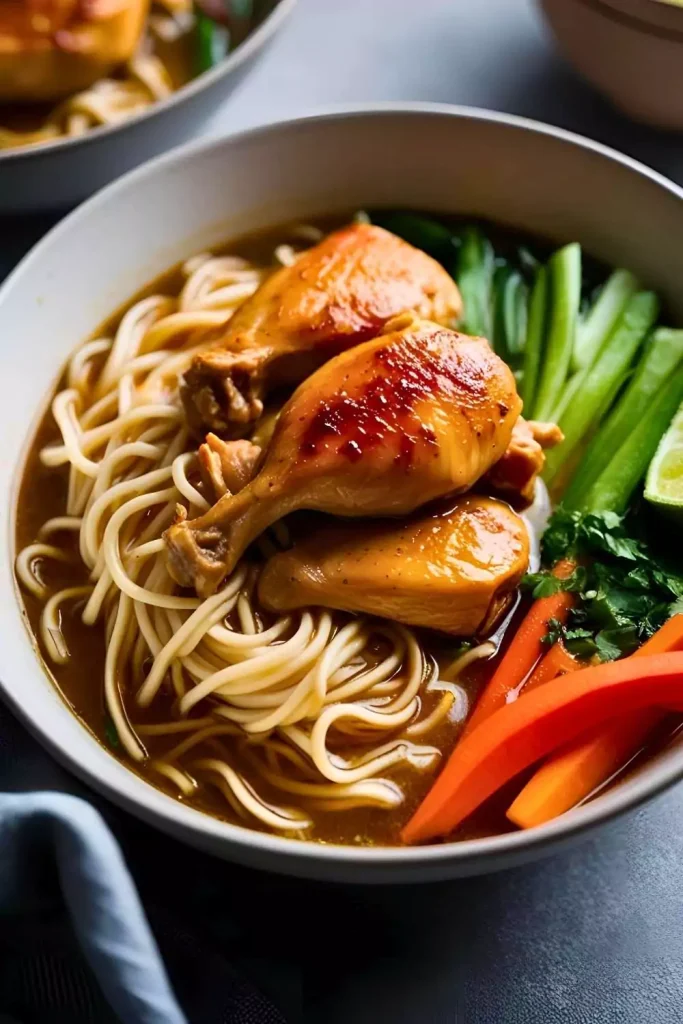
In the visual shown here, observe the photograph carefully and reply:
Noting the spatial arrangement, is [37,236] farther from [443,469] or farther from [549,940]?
[549,940]

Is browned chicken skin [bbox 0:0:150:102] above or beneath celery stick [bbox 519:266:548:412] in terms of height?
above

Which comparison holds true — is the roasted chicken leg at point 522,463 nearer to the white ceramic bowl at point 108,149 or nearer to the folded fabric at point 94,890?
the folded fabric at point 94,890

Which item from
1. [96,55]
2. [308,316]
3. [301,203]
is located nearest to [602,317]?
[308,316]

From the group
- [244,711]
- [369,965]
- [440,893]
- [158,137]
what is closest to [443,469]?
[244,711]

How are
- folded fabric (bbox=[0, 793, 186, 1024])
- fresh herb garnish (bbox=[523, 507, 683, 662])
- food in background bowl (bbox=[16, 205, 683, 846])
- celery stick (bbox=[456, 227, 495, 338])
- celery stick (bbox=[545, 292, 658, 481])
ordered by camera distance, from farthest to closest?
1. celery stick (bbox=[456, 227, 495, 338])
2. celery stick (bbox=[545, 292, 658, 481])
3. fresh herb garnish (bbox=[523, 507, 683, 662])
4. food in background bowl (bbox=[16, 205, 683, 846])
5. folded fabric (bbox=[0, 793, 186, 1024])

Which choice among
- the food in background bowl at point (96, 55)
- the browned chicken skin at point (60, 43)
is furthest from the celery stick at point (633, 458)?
the browned chicken skin at point (60, 43)

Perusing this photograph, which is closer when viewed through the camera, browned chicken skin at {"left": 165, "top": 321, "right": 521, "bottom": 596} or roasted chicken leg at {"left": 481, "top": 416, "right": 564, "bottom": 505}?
browned chicken skin at {"left": 165, "top": 321, "right": 521, "bottom": 596}

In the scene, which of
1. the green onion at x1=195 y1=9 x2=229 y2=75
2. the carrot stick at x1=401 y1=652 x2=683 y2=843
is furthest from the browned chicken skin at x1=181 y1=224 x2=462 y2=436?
the green onion at x1=195 y1=9 x2=229 y2=75

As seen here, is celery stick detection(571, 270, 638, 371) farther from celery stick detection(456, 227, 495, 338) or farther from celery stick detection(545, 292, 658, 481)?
celery stick detection(456, 227, 495, 338)
